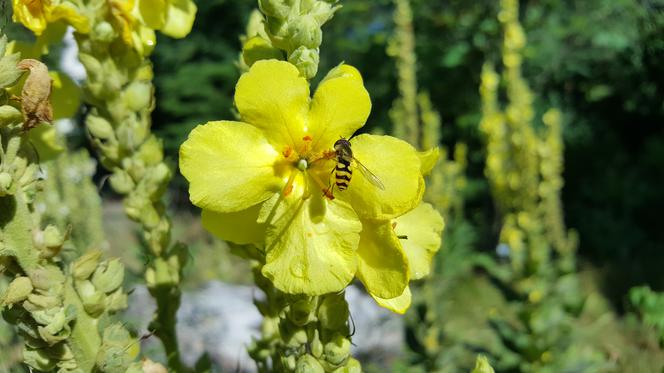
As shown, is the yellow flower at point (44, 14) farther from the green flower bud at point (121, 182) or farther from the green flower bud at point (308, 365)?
the green flower bud at point (308, 365)

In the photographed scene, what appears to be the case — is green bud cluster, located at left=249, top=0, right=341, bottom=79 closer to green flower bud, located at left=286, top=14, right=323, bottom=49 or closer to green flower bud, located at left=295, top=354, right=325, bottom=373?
green flower bud, located at left=286, top=14, right=323, bottom=49

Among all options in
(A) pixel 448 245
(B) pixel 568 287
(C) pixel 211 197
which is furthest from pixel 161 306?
(A) pixel 448 245

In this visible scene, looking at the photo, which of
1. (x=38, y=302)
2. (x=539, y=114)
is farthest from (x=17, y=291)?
(x=539, y=114)

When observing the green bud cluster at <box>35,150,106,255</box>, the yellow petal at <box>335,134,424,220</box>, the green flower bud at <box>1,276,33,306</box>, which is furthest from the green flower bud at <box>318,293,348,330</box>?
the green bud cluster at <box>35,150,106,255</box>

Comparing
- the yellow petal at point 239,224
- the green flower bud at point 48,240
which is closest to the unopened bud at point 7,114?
the green flower bud at point 48,240

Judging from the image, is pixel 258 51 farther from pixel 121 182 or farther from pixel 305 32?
pixel 121 182

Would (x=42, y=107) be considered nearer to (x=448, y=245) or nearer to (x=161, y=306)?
(x=161, y=306)

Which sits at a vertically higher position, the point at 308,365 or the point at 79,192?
the point at 308,365
